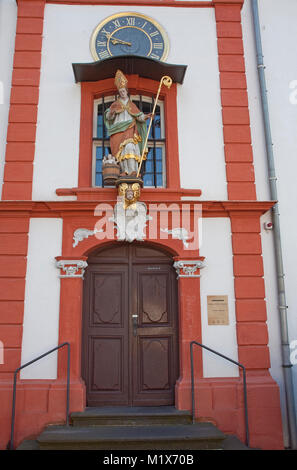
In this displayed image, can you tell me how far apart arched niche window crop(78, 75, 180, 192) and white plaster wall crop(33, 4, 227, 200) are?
0.13m

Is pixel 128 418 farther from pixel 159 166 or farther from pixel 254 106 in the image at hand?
pixel 254 106

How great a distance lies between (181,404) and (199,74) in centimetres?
582

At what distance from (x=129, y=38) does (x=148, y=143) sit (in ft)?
6.89

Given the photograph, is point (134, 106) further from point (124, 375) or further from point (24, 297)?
point (124, 375)

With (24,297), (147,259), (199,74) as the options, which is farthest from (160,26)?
(24,297)

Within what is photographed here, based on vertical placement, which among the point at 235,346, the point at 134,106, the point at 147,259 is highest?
the point at 134,106

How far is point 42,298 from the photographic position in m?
6.96

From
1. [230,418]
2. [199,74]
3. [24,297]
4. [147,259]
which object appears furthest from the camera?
[199,74]

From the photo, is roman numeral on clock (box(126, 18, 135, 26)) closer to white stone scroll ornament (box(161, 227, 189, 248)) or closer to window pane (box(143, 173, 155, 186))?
window pane (box(143, 173, 155, 186))

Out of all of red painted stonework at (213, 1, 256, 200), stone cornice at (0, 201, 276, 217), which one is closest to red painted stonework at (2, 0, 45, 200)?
stone cornice at (0, 201, 276, 217)

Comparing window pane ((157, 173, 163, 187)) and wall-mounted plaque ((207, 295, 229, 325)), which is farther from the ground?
window pane ((157, 173, 163, 187))

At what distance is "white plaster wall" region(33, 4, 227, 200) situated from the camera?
296 inches

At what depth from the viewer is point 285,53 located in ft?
27.5

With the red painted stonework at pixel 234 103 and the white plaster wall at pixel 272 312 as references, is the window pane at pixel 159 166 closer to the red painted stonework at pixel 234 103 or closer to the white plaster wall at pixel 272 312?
the red painted stonework at pixel 234 103
